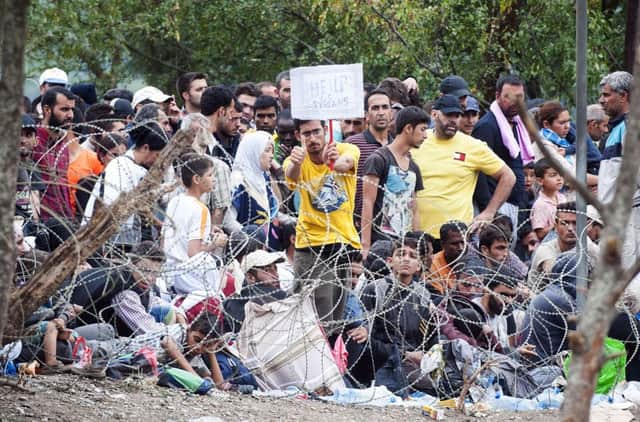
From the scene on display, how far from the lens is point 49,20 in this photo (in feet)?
50.6

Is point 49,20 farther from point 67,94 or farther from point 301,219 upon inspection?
point 301,219

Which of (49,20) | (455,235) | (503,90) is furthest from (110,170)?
(49,20)

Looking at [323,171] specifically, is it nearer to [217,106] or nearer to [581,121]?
[217,106]

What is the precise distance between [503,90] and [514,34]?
3.95 meters

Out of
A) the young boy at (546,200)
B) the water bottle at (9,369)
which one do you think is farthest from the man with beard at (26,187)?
the young boy at (546,200)

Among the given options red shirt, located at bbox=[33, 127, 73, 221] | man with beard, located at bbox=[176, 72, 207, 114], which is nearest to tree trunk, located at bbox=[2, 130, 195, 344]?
red shirt, located at bbox=[33, 127, 73, 221]

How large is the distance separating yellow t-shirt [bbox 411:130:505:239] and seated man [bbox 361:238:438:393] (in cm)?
86

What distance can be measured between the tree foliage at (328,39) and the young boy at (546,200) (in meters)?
4.16

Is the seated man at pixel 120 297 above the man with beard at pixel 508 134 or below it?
below

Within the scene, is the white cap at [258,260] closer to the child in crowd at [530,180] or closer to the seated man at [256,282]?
the seated man at [256,282]

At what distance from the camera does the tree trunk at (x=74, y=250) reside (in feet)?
18.2

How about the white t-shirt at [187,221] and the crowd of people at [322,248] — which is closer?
the crowd of people at [322,248]

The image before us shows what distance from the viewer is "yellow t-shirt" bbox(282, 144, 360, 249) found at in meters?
7.79

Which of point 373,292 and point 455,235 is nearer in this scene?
point 373,292
